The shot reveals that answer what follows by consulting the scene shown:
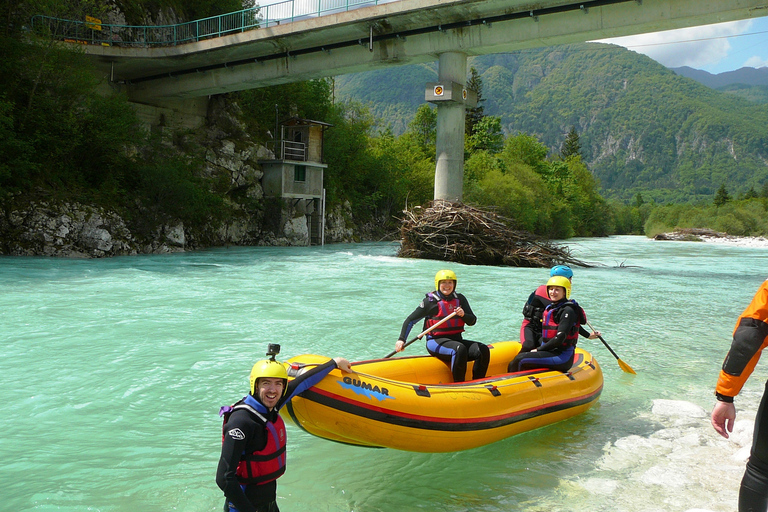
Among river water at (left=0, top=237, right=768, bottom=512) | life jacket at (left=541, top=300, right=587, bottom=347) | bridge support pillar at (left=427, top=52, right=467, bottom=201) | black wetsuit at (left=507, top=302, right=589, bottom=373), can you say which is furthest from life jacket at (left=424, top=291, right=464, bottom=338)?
bridge support pillar at (left=427, top=52, right=467, bottom=201)

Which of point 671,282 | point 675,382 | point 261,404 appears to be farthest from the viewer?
point 671,282

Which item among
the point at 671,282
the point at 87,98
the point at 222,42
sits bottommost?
the point at 671,282

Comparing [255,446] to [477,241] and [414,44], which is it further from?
[414,44]

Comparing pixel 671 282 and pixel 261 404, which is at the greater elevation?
pixel 261 404

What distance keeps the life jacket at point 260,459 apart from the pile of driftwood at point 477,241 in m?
17.6

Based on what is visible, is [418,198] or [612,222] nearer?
[418,198]

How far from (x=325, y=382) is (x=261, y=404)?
3.11ft

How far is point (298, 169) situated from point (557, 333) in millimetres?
23875

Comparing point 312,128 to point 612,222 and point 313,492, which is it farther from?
point 612,222

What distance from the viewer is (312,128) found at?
28.5 meters

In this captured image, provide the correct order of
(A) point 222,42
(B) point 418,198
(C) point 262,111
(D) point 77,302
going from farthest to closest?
(B) point 418,198
(C) point 262,111
(A) point 222,42
(D) point 77,302

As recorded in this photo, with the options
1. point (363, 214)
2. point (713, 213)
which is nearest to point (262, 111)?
point (363, 214)

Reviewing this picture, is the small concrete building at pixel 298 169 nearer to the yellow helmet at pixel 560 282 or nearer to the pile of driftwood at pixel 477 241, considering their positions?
the pile of driftwood at pixel 477 241

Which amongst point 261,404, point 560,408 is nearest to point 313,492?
point 261,404
